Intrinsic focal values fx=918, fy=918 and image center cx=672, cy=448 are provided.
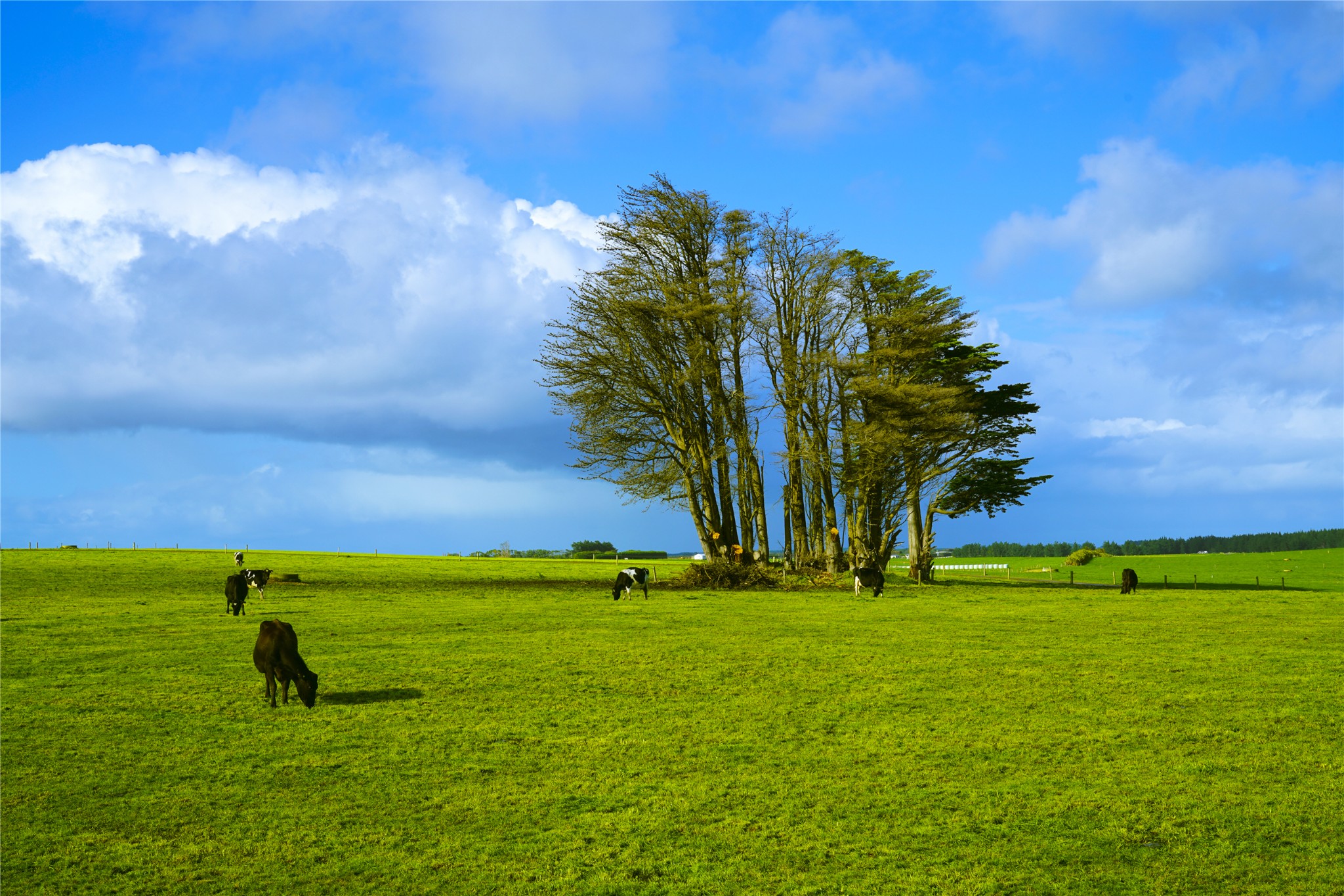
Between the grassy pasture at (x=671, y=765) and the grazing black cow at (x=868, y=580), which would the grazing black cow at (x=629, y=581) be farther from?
the grassy pasture at (x=671, y=765)

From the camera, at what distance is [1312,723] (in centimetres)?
1217

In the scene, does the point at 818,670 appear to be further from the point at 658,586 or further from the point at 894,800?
the point at 658,586

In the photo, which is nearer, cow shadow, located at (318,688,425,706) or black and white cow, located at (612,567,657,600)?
cow shadow, located at (318,688,425,706)

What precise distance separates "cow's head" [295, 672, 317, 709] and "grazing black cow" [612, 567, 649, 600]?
2068cm

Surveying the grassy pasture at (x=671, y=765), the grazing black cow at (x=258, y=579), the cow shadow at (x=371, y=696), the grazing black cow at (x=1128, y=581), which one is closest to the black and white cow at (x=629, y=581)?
the grazing black cow at (x=258, y=579)

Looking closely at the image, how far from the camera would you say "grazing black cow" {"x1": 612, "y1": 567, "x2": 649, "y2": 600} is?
112ft

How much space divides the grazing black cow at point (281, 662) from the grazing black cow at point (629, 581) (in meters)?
20.6

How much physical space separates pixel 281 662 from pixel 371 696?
1430 mm

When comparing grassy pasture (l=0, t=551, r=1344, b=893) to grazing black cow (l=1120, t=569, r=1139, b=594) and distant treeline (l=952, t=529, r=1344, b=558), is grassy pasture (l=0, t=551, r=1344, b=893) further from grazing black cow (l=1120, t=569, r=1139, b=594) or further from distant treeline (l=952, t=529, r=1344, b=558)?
distant treeline (l=952, t=529, r=1344, b=558)

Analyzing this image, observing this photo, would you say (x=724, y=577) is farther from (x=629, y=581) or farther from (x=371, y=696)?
(x=371, y=696)

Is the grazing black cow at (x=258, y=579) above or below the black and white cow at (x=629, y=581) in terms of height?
above

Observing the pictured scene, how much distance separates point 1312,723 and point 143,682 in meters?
17.1

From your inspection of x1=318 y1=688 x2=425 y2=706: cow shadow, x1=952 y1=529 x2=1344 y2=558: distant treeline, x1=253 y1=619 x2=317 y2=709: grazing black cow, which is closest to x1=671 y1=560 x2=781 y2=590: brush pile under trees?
x1=318 y1=688 x2=425 y2=706: cow shadow

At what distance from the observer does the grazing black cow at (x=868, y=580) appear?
126 ft
